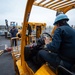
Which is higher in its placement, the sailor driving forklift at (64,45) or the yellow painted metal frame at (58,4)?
the yellow painted metal frame at (58,4)

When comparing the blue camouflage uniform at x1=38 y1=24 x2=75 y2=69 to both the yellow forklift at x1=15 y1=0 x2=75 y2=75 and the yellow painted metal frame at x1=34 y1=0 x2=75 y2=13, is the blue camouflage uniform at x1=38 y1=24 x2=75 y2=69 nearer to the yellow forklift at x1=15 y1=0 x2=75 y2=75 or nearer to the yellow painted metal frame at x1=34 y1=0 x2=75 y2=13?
the yellow forklift at x1=15 y1=0 x2=75 y2=75

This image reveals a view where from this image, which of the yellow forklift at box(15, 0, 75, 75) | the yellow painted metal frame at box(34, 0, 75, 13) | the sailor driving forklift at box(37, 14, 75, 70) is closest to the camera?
the sailor driving forklift at box(37, 14, 75, 70)

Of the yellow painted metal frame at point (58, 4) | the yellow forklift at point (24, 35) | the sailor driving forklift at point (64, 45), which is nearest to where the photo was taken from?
the sailor driving forklift at point (64, 45)

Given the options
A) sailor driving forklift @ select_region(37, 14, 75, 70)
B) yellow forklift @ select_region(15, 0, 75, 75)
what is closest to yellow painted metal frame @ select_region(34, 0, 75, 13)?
yellow forklift @ select_region(15, 0, 75, 75)

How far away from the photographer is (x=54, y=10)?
3.76m

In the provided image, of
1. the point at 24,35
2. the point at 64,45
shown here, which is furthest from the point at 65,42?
the point at 24,35

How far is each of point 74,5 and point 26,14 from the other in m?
1.47

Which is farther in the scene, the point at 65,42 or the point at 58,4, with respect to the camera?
the point at 58,4

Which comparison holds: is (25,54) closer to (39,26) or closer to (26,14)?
(26,14)

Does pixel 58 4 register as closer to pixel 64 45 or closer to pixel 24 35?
pixel 24 35

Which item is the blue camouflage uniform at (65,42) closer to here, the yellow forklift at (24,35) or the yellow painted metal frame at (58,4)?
the yellow forklift at (24,35)

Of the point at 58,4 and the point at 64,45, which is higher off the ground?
the point at 58,4

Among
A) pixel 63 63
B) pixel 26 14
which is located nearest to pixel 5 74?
pixel 26 14

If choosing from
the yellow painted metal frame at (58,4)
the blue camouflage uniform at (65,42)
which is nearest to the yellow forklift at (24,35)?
the yellow painted metal frame at (58,4)
